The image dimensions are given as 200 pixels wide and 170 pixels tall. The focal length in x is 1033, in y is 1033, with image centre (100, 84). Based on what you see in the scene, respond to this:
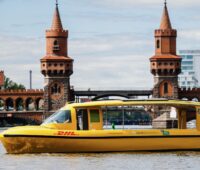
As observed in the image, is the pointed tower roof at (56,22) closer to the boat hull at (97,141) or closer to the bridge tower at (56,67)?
the bridge tower at (56,67)

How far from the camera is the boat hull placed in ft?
149

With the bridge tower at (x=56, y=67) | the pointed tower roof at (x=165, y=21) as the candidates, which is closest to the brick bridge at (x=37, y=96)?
the bridge tower at (x=56, y=67)

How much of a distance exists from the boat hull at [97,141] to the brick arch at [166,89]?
8413 cm

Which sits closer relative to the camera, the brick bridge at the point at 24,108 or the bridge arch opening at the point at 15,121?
the bridge arch opening at the point at 15,121

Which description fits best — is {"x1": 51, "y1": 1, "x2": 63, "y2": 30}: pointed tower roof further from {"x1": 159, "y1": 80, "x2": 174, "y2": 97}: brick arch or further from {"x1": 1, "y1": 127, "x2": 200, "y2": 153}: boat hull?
{"x1": 1, "y1": 127, "x2": 200, "y2": 153}: boat hull

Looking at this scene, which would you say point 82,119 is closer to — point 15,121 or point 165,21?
point 165,21

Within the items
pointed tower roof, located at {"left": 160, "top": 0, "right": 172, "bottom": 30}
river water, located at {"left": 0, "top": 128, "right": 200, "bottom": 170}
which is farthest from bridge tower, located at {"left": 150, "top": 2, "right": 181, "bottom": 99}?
river water, located at {"left": 0, "top": 128, "right": 200, "bottom": 170}

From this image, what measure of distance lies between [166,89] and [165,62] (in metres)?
3.43

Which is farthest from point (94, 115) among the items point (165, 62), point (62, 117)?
point (165, 62)

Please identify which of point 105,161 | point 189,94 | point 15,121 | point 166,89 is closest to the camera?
point 105,161

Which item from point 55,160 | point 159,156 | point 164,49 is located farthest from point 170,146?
point 164,49

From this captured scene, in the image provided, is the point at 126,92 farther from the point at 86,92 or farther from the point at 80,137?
the point at 80,137

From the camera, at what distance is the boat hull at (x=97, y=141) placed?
45344 mm

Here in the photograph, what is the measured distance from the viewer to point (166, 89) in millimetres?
130875
